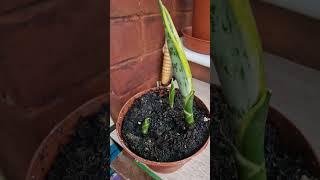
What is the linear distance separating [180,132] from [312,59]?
0.85ft

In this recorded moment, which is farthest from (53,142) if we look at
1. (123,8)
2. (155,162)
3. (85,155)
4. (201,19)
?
(201,19)

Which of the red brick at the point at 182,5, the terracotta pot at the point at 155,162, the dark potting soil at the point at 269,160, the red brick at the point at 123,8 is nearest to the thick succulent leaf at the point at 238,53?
the dark potting soil at the point at 269,160

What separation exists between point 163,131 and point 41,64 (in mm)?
215

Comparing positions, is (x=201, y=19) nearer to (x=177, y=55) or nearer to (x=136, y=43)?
(x=136, y=43)

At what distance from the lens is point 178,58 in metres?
0.38

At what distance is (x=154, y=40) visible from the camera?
2.23 ft

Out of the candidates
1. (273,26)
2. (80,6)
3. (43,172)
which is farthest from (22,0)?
(273,26)

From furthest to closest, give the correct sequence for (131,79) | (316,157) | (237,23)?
(131,79) < (316,157) < (237,23)

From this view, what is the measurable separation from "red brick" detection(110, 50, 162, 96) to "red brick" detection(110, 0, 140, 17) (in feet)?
0.35

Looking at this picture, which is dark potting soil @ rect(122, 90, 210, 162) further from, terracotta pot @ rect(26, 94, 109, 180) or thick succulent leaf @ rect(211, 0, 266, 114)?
thick succulent leaf @ rect(211, 0, 266, 114)

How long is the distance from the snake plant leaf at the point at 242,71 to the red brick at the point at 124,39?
15.5 inches

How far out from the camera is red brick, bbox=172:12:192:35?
718 mm

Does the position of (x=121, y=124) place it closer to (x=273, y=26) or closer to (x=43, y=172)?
(x=43, y=172)

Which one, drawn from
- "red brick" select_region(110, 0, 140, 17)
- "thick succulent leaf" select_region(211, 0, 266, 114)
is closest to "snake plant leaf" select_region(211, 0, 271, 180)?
"thick succulent leaf" select_region(211, 0, 266, 114)
